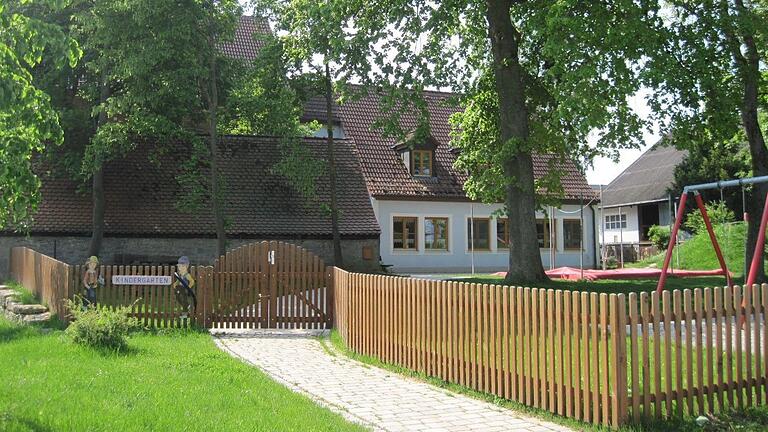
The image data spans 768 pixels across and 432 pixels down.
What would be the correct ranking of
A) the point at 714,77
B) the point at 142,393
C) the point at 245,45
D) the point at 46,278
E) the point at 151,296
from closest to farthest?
1. the point at 142,393
2. the point at 151,296
3. the point at 46,278
4. the point at 714,77
5. the point at 245,45

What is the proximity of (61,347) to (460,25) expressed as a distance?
17675 mm

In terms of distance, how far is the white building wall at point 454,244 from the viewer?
32.7 meters

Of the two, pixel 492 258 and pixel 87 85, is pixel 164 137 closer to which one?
pixel 87 85

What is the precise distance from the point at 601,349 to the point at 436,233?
27.0 m

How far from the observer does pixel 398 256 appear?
33094 millimetres

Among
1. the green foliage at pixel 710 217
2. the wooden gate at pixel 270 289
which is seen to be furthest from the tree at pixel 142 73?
the green foliage at pixel 710 217

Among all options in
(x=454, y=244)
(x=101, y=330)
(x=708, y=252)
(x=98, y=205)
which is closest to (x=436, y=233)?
(x=454, y=244)

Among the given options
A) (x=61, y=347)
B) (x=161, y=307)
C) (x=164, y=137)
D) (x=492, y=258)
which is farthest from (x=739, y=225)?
(x=61, y=347)

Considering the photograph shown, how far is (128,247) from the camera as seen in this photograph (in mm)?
25656

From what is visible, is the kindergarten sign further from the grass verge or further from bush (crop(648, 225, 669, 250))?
bush (crop(648, 225, 669, 250))

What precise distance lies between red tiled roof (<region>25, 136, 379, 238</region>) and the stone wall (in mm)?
310

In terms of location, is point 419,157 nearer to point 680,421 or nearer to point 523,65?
point 523,65

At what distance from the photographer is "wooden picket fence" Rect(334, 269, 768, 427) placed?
6672mm

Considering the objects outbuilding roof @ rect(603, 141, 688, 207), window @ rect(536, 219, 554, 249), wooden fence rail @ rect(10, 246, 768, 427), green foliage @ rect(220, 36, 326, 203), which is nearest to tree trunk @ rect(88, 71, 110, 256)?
green foliage @ rect(220, 36, 326, 203)
